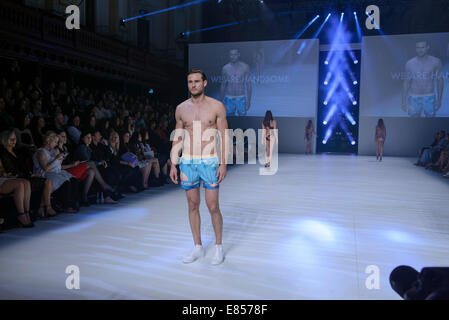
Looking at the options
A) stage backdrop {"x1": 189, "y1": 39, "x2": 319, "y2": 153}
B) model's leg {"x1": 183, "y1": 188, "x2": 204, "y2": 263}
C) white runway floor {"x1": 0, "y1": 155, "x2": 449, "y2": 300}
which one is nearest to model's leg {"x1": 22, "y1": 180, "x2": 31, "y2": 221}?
white runway floor {"x1": 0, "y1": 155, "x2": 449, "y2": 300}

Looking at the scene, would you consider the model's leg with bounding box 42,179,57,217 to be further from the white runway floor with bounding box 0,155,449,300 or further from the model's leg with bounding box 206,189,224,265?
the model's leg with bounding box 206,189,224,265

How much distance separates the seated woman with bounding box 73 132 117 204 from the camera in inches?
198

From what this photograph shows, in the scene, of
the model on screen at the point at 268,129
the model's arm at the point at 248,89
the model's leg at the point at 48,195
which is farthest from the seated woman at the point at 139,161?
the model's arm at the point at 248,89

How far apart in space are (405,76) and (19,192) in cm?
1237

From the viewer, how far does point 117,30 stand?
547 inches

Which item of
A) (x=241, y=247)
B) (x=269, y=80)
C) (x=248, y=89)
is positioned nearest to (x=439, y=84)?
(x=269, y=80)

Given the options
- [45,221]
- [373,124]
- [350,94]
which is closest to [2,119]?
[45,221]

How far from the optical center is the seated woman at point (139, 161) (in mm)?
6070

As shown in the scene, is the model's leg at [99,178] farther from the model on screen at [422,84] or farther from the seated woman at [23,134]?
the model on screen at [422,84]

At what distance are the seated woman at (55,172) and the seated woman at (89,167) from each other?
268 mm

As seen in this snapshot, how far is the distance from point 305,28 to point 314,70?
4399 mm

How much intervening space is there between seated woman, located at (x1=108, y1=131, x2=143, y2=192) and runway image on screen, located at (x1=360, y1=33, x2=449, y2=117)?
9699mm
